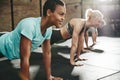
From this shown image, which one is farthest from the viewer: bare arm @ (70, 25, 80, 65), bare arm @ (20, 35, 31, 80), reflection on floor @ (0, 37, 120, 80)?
bare arm @ (70, 25, 80, 65)

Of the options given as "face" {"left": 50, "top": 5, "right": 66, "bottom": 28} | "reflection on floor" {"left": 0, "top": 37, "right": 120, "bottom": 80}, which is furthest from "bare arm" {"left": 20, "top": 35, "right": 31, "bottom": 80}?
"reflection on floor" {"left": 0, "top": 37, "right": 120, "bottom": 80}

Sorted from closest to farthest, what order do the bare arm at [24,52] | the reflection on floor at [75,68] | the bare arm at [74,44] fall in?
1. the bare arm at [24,52]
2. the reflection on floor at [75,68]
3. the bare arm at [74,44]

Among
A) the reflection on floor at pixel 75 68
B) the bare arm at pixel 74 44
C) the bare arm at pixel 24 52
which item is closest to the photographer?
the bare arm at pixel 24 52

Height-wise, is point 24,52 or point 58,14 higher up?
point 58,14

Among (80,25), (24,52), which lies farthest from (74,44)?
(24,52)

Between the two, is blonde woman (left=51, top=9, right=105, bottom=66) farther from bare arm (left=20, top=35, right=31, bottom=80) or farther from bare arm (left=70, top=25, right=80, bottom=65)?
bare arm (left=20, top=35, right=31, bottom=80)

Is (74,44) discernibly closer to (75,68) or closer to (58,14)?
(75,68)

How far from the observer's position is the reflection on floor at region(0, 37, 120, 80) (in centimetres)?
307

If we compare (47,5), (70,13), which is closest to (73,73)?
(47,5)

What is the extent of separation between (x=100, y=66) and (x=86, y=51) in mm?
1224

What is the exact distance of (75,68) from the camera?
3.51 meters

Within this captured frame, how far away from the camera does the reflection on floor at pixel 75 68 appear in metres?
3.07

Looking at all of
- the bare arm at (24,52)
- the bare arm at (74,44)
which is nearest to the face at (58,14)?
the bare arm at (24,52)

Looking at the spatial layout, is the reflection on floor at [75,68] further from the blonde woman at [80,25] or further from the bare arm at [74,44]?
the blonde woman at [80,25]
